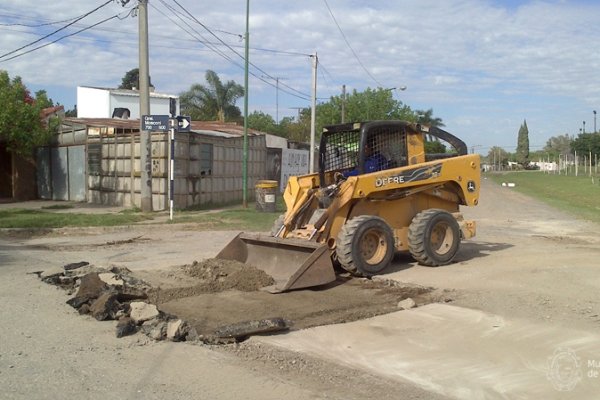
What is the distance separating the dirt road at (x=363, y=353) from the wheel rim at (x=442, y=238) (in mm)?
1172

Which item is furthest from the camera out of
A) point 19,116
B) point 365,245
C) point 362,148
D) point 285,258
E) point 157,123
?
point 19,116

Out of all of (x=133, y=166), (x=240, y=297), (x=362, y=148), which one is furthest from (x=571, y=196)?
(x=240, y=297)

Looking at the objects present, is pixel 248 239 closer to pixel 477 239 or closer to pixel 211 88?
pixel 477 239

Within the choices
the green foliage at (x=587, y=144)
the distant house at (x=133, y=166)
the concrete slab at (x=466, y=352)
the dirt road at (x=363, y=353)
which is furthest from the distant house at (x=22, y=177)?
the green foliage at (x=587, y=144)

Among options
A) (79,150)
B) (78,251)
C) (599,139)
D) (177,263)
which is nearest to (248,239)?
(177,263)

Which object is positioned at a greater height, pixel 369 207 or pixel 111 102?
pixel 111 102

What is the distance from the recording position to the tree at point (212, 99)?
49156 mm

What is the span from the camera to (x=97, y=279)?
8250 mm

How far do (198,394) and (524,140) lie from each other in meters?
157

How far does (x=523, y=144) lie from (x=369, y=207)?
15160cm

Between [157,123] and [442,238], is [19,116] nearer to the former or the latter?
[157,123]

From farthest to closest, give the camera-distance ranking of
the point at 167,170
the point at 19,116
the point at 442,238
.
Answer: the point at 19,116 < the point at 167,170 < the point at 442,238

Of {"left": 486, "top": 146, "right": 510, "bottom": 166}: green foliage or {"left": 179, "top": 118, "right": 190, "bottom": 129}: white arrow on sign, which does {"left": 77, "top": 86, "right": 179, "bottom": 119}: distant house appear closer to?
{"left": 179, "top": 118, "right": 190, "bottom": 129}: white arrow on sign

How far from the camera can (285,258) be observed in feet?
31.9
